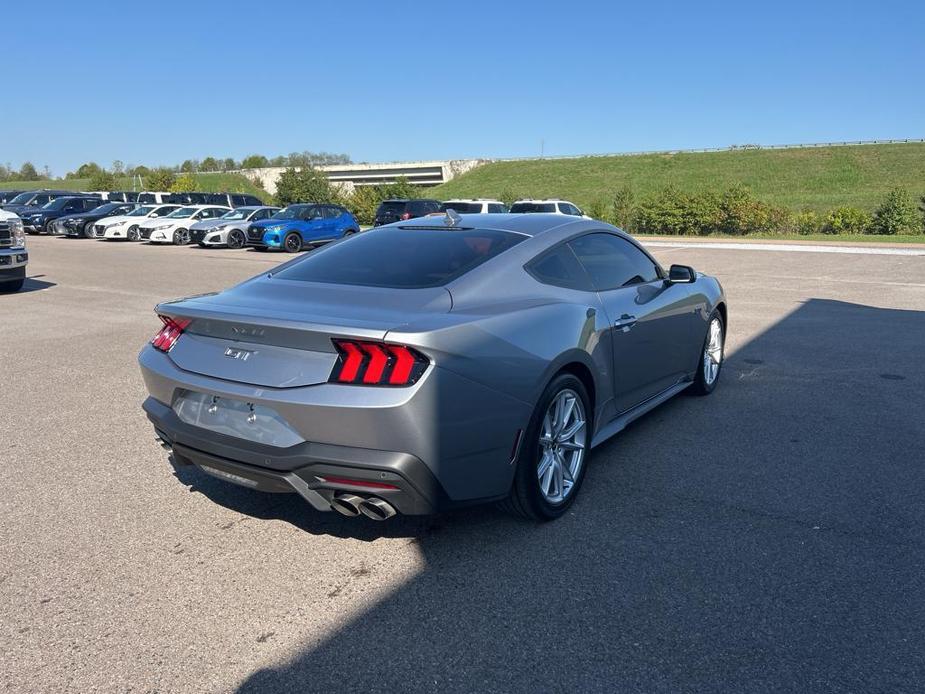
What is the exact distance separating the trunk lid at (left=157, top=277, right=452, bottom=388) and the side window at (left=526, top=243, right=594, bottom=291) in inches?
29.1

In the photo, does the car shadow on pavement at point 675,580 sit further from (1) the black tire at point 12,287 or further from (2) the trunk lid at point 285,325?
(1) the black tire at point 12,287

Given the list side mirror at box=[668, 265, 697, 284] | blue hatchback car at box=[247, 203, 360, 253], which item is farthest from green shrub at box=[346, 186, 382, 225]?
side mirror at box=[668, 265, 697, 284]

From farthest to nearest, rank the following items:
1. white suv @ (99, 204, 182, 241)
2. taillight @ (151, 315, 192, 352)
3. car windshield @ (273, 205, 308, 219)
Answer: white suv @ (99, 204, 182, 241)
car windshield @ (273, 205, 308, 219)
taillight @ (151, 315, 192, 352)

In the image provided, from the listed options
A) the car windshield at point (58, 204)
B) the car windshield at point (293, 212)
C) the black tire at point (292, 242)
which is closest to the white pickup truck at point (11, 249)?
the black tire at point (292, 242)

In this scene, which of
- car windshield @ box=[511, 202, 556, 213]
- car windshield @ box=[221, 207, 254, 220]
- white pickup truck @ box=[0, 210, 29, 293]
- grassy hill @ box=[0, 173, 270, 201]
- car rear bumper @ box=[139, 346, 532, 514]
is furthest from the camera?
grassy hill @ box=[0, 173, 270, 201]

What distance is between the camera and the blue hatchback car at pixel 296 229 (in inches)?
950

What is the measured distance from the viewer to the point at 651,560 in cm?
340

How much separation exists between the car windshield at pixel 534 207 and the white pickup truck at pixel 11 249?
48.5 feet

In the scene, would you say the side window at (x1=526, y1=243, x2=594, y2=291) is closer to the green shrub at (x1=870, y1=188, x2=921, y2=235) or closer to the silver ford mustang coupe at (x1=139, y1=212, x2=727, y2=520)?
the silver ford mustang coupe at (x1=139, y1=212, x2=727, y2=520)

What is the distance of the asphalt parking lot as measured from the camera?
8.70ft

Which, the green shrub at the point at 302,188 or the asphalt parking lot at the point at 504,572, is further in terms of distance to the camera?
the green shrub at the point at 302,188

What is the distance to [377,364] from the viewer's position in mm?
3055

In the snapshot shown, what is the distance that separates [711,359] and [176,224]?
2608 cm

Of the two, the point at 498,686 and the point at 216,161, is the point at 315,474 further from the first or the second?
the point at 216,161
